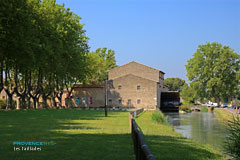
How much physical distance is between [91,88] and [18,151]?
66.1 m

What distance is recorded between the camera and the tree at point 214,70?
294ft

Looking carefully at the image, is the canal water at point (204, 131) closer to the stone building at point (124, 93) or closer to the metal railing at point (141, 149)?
the metal railing at point (141, 149)

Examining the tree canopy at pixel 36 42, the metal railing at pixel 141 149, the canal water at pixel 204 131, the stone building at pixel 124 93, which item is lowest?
the canal water at pixel 204 131

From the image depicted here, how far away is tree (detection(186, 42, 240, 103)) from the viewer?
89500mm

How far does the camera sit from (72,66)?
183 feet

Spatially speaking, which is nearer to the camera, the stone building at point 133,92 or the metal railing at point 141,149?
the metal railing at point 141,149

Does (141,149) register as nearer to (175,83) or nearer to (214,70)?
(214,70)

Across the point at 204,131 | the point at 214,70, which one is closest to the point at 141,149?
the point at 204,131

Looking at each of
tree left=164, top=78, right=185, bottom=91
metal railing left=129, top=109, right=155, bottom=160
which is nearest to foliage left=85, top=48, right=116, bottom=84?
tree left=164, top=78, right=185, bottom=91

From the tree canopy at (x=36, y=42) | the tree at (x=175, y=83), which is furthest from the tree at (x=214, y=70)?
the tree at (x=175, y=83)

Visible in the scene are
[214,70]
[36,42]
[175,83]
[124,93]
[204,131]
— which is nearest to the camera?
[204,131]

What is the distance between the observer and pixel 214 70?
8844 cm

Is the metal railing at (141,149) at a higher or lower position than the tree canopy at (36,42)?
lower

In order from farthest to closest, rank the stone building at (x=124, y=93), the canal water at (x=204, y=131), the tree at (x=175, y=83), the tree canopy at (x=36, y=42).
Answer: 1. the tree at (x=175, y=83)
2. the stone building at (x=124, y=93)
3. the tree canopy at (x=36, y=42)
4. the canal water at (x=204, y=131)
